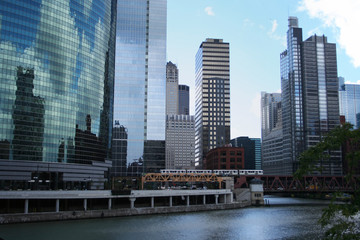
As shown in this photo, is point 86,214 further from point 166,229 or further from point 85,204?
point 166,229

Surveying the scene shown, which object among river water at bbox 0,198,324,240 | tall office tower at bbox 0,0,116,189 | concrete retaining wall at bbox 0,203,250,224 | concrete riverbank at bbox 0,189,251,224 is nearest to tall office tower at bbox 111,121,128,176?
tall office tower at bbox 0,0,116,189

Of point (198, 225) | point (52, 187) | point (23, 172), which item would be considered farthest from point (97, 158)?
point (198, 225)

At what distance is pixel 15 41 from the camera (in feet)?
395

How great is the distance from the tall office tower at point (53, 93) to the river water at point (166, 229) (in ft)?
153

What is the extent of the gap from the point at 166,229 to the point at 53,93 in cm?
7661

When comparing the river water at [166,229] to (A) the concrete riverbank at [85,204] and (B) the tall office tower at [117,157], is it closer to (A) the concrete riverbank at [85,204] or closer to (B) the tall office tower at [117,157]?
(A) the concrete riverbank at [85,204]

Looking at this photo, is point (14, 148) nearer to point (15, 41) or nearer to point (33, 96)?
point (33, 96)

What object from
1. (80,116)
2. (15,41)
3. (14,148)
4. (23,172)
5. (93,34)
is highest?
(93,34)

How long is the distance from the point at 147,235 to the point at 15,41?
275ft

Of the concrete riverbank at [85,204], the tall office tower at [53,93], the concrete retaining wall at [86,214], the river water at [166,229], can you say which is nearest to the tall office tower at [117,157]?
the tall office tower at [53,93]

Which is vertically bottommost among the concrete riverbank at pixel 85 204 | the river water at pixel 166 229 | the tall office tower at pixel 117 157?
the river water at pixel 166 229

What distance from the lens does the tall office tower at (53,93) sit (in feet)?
392

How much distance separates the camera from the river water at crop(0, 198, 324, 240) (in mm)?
66625

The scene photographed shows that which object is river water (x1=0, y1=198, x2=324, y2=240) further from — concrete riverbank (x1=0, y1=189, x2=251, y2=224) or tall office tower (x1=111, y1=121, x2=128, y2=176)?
tall office tower (x1=111, y1=121, x2=128, y2=176)
